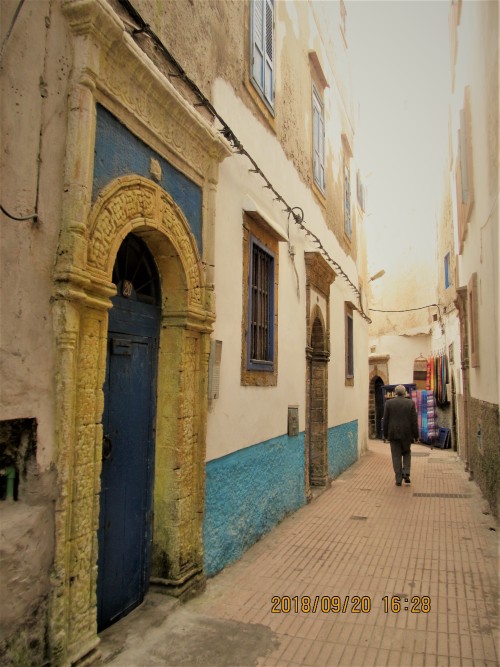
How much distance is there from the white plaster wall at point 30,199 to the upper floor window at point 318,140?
6.73m

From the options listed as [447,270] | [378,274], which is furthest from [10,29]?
[378,274]

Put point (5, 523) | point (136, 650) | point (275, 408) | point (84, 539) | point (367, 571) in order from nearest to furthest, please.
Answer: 1. point (5, 523)
2. point (84, 539)
3. point (136, 650)
4. point (367, 571)
5. point (275, 408)

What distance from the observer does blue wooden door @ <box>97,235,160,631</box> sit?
11.5ft

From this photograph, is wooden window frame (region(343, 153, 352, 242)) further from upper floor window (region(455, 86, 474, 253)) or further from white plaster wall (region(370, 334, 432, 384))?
white plaster wall (region(370, 334, 432, 384))

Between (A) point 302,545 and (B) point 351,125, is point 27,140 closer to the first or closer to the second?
(A) point 302,545

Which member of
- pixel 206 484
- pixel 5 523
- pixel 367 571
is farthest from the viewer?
pixel 367 571

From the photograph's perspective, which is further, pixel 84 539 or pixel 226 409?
pixel 226 409

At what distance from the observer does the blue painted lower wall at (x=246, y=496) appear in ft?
15.2

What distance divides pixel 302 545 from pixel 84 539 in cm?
339

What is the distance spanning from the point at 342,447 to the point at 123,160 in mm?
8610

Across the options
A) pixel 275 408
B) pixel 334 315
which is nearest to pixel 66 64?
pixel 275 408

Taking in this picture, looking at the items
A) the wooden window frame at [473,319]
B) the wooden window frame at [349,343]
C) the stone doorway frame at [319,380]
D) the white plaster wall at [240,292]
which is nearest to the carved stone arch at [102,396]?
the white plaster wall at [240,292]

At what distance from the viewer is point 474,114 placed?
769 cm

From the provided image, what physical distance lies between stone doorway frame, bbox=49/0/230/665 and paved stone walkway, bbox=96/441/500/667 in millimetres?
431
